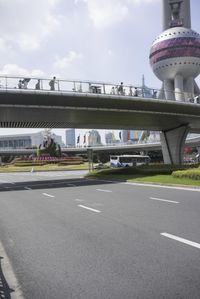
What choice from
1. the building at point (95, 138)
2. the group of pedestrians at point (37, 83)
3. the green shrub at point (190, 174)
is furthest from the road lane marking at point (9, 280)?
the building at point (95, 138)

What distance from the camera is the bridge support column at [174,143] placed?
147 ft

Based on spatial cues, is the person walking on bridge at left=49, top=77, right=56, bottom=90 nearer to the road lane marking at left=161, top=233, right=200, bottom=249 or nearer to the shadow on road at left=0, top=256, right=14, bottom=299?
the road lane marking at left=161, top=233, right=200, bottom=249

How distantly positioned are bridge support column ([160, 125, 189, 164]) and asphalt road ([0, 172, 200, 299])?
34048 millimetres

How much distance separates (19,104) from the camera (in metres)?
28.7

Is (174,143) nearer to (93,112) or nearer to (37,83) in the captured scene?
(93,112)

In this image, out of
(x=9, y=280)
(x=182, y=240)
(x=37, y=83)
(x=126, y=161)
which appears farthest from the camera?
(x=126, y=161)

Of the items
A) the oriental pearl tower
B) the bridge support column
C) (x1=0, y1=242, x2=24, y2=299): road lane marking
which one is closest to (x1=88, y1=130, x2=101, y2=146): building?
the oriental pearl tower

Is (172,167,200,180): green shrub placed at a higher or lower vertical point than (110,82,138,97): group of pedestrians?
lower

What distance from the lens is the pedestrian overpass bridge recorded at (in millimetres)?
28125

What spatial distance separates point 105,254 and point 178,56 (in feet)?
372

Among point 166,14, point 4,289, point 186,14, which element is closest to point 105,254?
point 4,289

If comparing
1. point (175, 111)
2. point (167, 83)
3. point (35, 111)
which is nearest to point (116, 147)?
point (167, 83)

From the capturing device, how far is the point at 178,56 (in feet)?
369

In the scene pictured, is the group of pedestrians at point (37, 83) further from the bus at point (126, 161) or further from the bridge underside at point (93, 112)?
the bus at point (126, 161)
